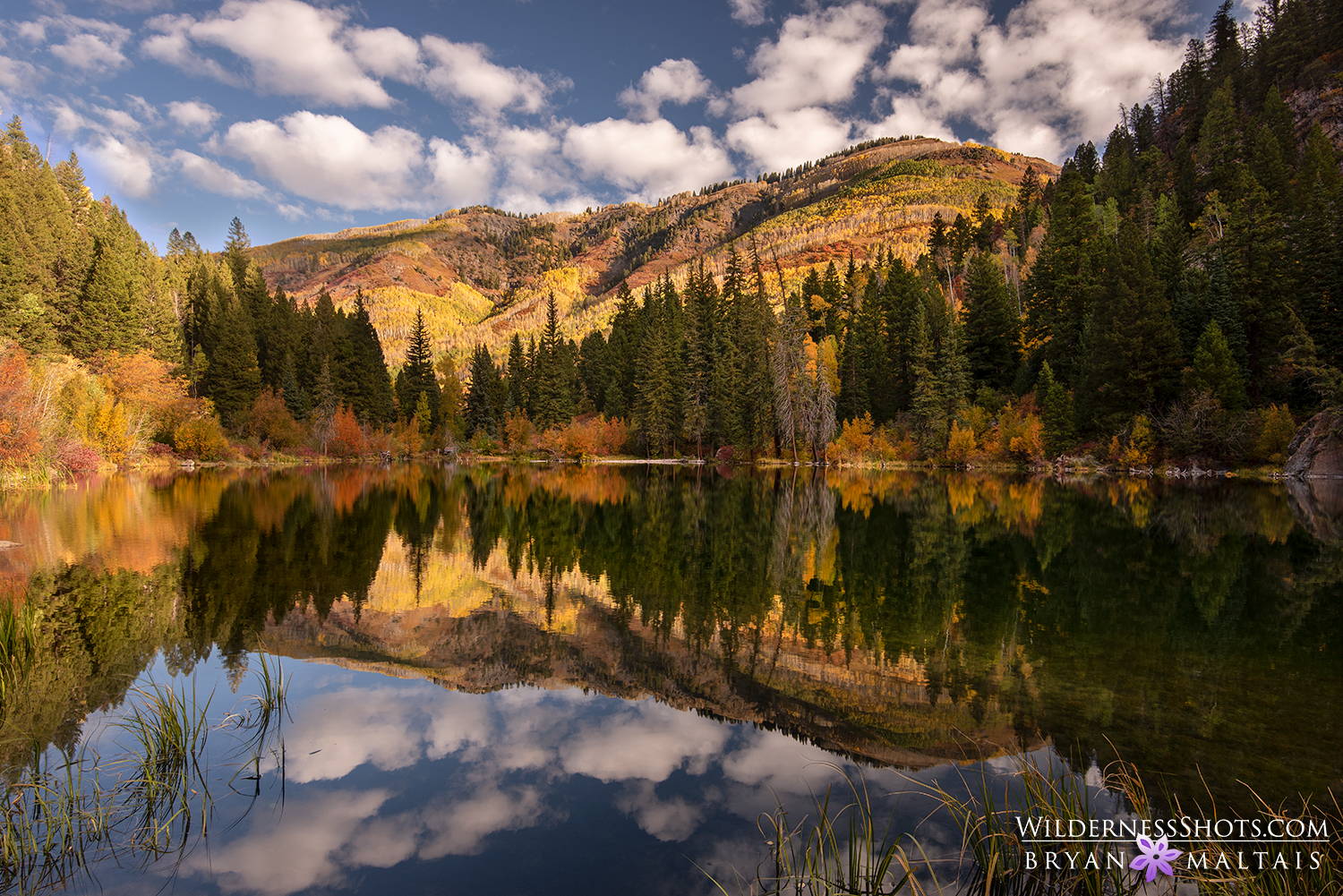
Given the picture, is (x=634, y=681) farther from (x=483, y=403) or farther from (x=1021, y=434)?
(x=483, y=403)

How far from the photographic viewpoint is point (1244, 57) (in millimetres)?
78062

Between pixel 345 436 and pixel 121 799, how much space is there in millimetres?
74849

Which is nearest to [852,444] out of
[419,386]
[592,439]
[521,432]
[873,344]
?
[873,344]

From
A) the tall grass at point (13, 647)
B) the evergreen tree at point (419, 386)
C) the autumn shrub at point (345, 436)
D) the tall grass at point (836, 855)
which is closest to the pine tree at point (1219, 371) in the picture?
the tall grass at point (836, 855)

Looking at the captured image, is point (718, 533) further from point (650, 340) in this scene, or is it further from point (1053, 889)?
point (650, 340)

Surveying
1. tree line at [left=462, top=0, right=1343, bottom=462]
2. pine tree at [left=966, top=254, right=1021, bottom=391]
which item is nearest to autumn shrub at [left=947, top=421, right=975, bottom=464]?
tree line at [left=462, top=0, right=1343, bottom=462]

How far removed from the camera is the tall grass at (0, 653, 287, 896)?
14.8 feet

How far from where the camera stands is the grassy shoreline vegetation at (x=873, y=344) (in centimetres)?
4416

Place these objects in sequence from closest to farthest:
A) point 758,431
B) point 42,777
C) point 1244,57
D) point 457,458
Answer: point 42,777 → point 758,431 → point 1244,57 → point 457,458

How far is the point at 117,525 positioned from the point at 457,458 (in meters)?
65.3

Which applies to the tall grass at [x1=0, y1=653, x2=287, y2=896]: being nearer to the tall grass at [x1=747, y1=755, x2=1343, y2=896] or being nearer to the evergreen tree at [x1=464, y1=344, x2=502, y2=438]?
the tall grass at [x1=747, y1=755, x2=1343, y2=896]

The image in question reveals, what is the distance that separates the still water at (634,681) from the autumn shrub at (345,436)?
5619 centimetres

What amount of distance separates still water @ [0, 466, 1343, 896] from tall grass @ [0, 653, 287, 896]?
0.08 metres


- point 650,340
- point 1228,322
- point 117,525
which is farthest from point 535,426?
point 1228,322
